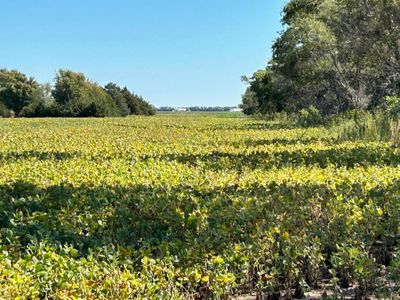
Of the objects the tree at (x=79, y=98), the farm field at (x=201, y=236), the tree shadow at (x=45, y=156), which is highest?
the tree at (x=79, y=98)

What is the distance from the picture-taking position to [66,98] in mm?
74000

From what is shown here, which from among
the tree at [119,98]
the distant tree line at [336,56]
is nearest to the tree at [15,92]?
the tree at [119,98]

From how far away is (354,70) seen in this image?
32.5 m

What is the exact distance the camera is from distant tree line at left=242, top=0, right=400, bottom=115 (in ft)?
59.0

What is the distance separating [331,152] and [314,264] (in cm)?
681

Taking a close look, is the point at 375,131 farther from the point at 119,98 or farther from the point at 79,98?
the point at 119,98

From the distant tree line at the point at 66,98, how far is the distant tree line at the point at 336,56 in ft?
82.4

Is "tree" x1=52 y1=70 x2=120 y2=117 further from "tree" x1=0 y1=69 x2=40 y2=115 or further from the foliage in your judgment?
the foliage

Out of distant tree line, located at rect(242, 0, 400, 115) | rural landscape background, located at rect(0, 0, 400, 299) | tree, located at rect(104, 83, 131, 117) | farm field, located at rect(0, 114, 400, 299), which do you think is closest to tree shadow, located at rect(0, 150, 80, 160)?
rural landscape background, located at rect(0, 0, 400, 299)

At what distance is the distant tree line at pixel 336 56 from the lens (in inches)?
708

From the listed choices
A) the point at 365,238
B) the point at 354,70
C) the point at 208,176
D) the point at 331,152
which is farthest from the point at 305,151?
the point at 354,70

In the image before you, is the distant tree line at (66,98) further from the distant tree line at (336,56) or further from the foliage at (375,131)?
the foliage at (375,131)

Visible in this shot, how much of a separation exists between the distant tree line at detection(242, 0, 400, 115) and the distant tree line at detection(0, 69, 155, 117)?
25.1 meters

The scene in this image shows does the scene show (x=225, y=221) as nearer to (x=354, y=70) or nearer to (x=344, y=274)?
(x=344, y=274)
